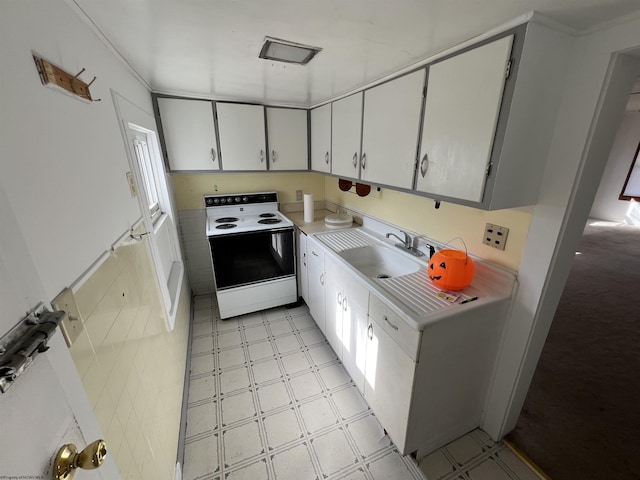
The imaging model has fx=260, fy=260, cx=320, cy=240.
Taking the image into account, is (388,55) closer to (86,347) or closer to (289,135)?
(289,135)

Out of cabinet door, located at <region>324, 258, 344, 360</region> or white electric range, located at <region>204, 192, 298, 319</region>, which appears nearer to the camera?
cabinet door, located at <region>324, 258, 344, 360</region>

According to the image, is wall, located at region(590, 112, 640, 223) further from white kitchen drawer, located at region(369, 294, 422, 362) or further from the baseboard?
white kitchen drawer, located at region(369, 294, 422, 362)

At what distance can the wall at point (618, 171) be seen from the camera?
482 centimetres

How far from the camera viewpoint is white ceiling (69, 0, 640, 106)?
838 millimetres

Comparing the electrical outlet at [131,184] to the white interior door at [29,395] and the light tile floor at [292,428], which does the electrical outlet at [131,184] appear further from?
the light tile floor at [292,428]

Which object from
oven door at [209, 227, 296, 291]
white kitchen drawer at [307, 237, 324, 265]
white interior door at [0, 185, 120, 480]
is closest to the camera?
white interior door at [0, 185, 120, 480]

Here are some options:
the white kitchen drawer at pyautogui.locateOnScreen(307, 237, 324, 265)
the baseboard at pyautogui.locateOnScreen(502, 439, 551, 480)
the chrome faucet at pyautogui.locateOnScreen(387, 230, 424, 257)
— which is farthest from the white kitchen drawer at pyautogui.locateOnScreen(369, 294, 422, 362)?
the baseboard at pyautogui.locateOnScreen(502, 439, 551, 480)

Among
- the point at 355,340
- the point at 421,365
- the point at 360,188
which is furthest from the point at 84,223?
the point at 360,188

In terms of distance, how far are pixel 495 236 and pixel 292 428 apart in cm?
161

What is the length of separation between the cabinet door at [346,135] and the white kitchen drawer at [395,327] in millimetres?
943

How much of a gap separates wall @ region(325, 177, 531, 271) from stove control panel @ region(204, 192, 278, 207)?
99cm

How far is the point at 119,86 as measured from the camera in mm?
1260

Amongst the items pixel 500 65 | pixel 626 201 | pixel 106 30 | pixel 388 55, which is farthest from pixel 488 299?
pixel 626 201

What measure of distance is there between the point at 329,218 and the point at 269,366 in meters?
1.37
